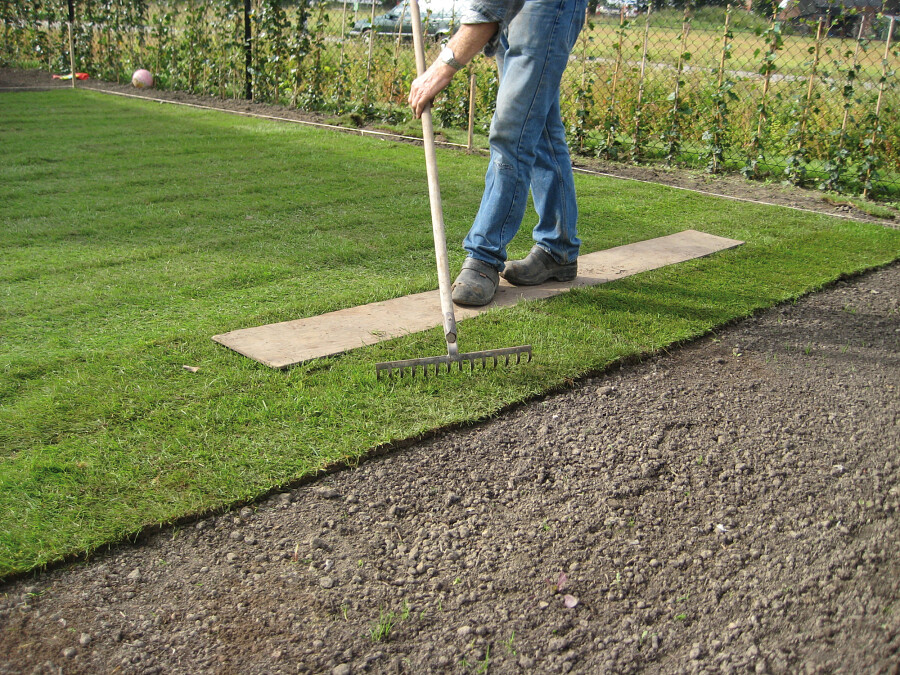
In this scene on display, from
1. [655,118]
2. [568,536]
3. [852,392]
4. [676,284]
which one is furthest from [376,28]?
[568,536]

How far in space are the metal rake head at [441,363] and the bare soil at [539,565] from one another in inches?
10.1

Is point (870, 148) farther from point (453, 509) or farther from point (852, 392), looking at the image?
point (453, 509)

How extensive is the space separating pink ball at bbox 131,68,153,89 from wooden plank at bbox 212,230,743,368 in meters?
10.4

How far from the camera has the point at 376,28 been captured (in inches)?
383

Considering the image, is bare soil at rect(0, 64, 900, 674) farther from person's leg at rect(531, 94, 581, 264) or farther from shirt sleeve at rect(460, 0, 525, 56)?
shirt sleeve at rect(460, 0, 525, 56)

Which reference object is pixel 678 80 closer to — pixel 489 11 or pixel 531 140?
pixel 531 140

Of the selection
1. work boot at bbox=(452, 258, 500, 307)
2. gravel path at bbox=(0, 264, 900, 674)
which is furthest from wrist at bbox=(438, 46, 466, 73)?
gravel path at bbox=(0, 264, 900, 674)

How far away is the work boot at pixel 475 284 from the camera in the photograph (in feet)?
11.7

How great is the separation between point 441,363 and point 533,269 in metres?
1.17

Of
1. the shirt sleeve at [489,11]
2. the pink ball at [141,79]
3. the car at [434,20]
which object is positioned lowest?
the shirt sleeve at [489,11]

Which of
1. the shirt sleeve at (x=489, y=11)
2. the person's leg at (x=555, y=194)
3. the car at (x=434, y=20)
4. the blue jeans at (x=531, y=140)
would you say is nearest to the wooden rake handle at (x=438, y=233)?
the shirt sleeve at (x=489, y=11)

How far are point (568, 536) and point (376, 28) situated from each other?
29.2 ft

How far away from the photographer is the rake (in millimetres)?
2822

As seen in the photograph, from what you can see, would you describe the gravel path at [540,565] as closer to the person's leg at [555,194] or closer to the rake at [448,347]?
the rake at [448,347]
